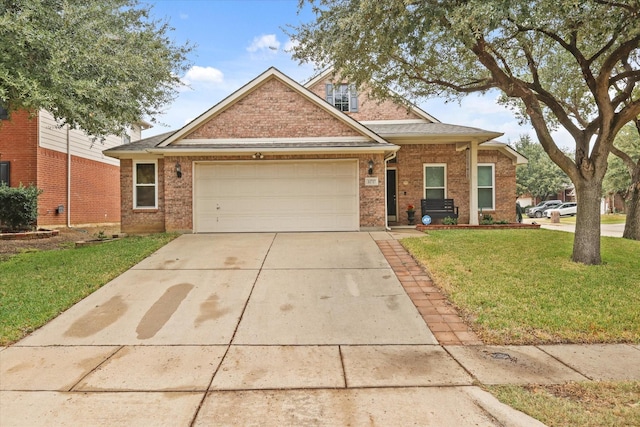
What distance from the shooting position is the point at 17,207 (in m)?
12.7

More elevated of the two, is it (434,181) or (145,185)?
(434,181)

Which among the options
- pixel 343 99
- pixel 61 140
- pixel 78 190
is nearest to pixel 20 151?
pixel 61 140

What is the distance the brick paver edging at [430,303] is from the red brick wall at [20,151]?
13970mm

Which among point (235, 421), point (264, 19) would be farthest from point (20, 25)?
point (235, 421)

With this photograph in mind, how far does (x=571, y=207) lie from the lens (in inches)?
1361

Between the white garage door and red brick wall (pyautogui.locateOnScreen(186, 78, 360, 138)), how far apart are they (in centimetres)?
95

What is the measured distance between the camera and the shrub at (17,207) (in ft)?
41.3

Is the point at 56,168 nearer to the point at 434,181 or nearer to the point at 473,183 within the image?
the point at 434,181

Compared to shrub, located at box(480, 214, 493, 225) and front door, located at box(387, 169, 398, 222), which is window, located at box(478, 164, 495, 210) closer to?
shrub, located at box(480, 214, 493, 225)

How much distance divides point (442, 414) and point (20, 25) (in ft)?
29.1

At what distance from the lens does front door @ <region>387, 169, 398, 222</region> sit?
14.0m

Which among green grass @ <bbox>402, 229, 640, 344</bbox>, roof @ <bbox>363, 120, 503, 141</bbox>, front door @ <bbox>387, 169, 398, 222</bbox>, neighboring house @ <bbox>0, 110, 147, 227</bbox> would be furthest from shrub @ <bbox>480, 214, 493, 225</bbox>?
neighboring house @ <bbox>0, 110, 147, 227</bbox>

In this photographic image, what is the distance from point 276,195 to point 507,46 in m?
7.49

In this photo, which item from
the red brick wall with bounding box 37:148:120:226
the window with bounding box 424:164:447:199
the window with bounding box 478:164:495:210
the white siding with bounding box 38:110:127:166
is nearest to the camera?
the window with bounding box 424:164:447:199
